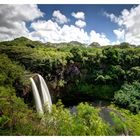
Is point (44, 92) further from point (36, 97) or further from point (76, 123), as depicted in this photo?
point (76, 123)

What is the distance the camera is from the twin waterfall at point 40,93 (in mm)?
7472

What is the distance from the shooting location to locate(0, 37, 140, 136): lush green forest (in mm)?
6648

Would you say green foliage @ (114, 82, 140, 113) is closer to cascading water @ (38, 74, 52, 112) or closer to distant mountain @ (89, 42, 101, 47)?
distant mountain @ (89, 42, 101, 47)

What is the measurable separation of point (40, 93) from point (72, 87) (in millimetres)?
981

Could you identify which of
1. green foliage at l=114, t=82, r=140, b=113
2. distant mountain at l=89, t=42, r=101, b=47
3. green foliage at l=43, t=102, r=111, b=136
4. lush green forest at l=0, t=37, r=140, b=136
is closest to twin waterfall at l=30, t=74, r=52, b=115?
lush green forest at l=0, t=37, r=140, b=136

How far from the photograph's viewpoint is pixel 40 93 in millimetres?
7816

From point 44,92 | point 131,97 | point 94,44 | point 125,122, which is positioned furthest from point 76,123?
point 94,44

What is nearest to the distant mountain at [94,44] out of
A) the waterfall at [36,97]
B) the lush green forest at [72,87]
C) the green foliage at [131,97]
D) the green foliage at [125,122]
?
the lush green forest at [72,87]

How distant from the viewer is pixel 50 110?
23.8 feet

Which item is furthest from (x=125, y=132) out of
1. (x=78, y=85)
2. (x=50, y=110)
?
(x=78, y=85)

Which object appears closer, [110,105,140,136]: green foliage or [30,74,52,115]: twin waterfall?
[110,105,140,136]: green foliage

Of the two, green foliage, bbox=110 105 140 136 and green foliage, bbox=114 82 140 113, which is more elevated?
A: green foliage, bbox=114 82 140 113

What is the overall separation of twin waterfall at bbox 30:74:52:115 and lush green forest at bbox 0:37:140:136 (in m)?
0.11

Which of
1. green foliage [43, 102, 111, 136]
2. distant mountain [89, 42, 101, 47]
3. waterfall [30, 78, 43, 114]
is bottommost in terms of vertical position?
green foliage [43, 102, 111, 136]
